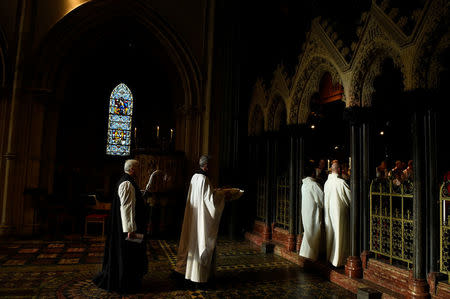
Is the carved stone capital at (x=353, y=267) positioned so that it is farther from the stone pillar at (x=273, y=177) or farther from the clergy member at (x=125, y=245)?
the clergy member at (x=125, y=245)

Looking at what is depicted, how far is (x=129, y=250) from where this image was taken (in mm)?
3725

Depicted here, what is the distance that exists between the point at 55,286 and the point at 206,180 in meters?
2.19

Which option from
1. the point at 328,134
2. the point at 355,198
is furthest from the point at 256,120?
the point at 355,198

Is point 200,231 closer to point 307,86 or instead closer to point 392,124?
point 307,86

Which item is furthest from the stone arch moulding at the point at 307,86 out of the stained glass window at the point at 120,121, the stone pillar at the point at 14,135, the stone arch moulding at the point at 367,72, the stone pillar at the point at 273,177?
the stained glass window at the point at 120,121

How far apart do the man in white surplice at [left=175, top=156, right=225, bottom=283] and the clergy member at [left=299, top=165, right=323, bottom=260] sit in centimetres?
172

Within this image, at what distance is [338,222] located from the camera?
4.75m

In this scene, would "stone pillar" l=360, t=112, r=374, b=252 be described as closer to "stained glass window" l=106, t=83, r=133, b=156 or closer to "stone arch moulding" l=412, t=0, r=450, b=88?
"stone arch moulding" l=412, t=0, r=450, b=88

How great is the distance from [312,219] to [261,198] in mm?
2462

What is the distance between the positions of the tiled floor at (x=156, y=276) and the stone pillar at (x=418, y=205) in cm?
80

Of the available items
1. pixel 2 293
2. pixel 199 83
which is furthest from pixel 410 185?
pixel 199 83

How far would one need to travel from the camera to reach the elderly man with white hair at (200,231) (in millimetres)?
3943

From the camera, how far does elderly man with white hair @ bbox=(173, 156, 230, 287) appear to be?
12.9 feet

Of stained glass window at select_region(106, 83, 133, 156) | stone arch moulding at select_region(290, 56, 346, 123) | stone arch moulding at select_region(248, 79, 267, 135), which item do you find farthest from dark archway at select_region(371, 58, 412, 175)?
stained glass window at select_region(106, 83, 133, 156)
